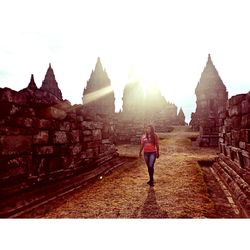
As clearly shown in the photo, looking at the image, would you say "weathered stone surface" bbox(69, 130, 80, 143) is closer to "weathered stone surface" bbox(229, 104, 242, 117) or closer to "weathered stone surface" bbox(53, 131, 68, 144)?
"weathered stone surface" bbox(53, 131, 68, 144)

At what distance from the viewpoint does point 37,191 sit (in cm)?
432

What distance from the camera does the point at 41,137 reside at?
4.61m

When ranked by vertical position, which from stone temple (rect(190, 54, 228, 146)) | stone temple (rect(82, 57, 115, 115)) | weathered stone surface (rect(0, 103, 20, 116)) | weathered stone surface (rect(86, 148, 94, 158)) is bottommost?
weathered stone surface (rect(86, 148, 94, 158))

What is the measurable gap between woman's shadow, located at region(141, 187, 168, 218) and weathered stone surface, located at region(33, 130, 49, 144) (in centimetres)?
217

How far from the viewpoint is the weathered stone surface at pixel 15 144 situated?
369 centimetres

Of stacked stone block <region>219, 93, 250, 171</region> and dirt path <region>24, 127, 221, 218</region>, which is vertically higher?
stacked stone block <region>219, 93, 250, 171</region>

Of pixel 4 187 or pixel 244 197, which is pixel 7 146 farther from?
pixel 244 197

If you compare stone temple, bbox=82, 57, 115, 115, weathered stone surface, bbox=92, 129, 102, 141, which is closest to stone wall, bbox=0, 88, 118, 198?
weathered stone surface, bbox=92, 129, 102, 141

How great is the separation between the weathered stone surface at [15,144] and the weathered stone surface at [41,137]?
0.52 feet

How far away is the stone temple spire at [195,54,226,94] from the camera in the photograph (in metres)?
17.9

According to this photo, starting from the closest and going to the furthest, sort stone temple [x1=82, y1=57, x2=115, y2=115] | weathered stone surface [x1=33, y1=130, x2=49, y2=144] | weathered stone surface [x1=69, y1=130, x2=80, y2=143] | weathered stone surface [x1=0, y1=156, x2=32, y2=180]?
weathered stone surface [x1=0, y1=156, x2=32, y2=180] → weathered stone surface [x1=33, y1=130, x2=49, y2=144] → weathered stone surface [x1=69, y1=130, x2=80, y2=143] → stone temple [x1=82, y1=57, x2=115, y2=115]

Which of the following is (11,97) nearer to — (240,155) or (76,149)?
(76,149)
